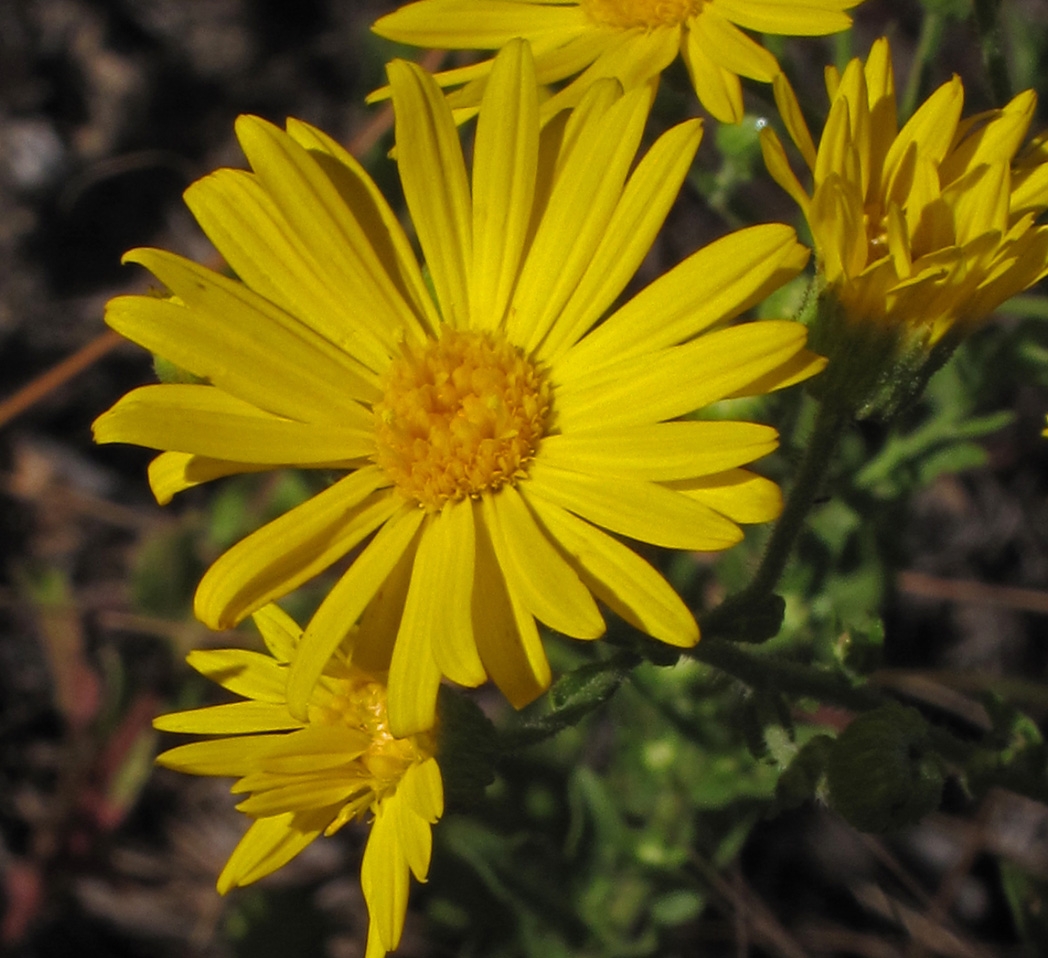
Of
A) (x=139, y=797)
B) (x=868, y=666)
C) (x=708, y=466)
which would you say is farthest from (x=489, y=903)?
(x=708, y=466)

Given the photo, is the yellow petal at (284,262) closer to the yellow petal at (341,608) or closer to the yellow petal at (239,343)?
the yellow petal at (239,343)

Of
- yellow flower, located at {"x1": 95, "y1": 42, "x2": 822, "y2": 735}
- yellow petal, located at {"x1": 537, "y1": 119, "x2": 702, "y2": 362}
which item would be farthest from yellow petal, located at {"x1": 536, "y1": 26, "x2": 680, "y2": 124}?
yellow petal, located at {"x1": 537, "y1": 119, "x2": 702, "y2": 362}

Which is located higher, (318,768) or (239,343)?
(239,343)

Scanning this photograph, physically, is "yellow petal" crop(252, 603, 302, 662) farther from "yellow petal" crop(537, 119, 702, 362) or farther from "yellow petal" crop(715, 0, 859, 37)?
"yellow petal" crop(715, 0, 859, 37)

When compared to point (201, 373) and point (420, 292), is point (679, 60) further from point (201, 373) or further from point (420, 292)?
point (201, 373)

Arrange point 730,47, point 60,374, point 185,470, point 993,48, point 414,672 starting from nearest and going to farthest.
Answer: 1. point 414,672
2. point 185,470
3. point 730,47
4. point 993,48
5. point 60,374

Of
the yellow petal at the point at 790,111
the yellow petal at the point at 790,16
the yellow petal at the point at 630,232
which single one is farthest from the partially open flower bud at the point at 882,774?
the yellow petal at the point at 790,16

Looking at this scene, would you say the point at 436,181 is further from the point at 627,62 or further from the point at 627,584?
the point at 627,584

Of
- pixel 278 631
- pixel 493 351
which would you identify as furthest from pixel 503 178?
pixel 278 631

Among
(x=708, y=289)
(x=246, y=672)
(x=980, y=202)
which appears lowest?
(x=246, y=672)
